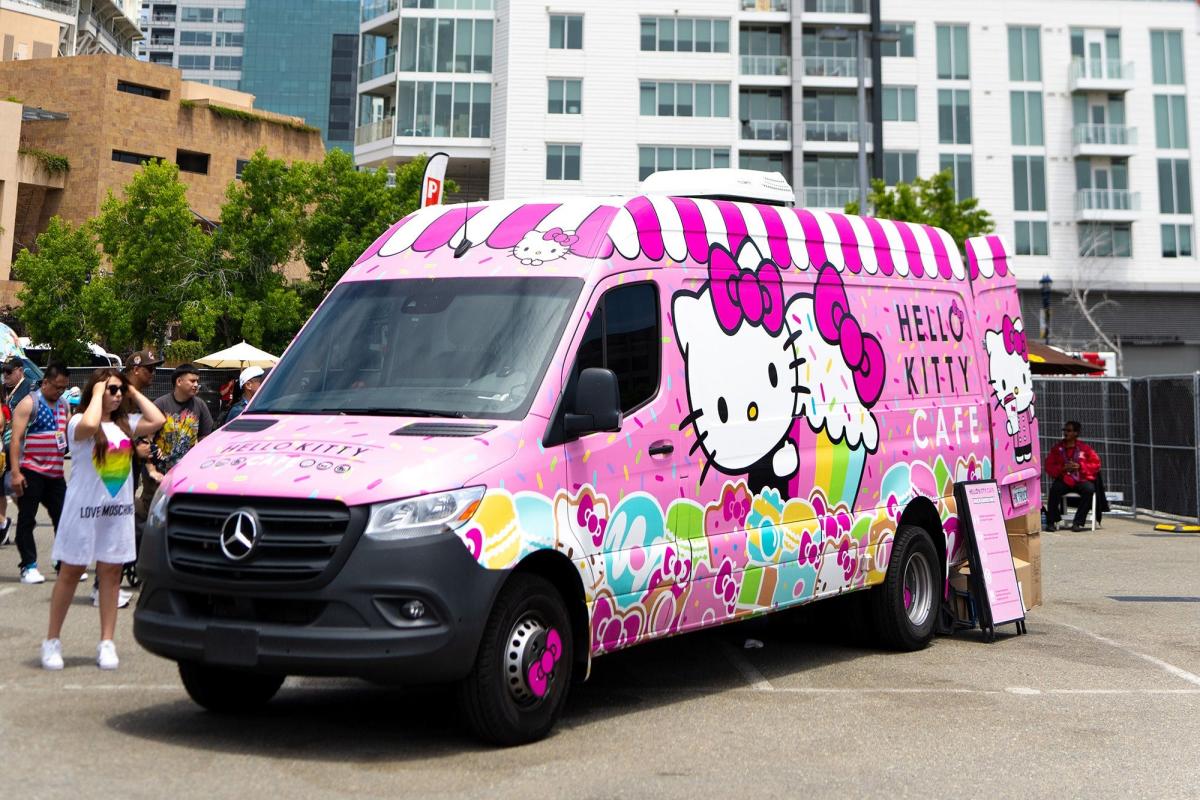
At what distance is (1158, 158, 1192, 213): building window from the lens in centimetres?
6419

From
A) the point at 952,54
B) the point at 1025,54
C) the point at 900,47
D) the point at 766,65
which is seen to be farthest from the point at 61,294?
the point at 1025,54

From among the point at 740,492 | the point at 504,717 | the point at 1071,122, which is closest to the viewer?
the point at 504,717

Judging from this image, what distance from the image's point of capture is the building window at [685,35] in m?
61.1

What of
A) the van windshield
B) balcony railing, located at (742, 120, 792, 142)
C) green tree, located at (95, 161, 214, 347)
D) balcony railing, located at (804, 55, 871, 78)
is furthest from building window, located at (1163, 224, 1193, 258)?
the van windshield

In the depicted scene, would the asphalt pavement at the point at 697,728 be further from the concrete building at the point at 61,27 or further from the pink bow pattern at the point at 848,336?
the concrete building at the point at 61,27

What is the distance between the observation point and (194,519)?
20.1 ft

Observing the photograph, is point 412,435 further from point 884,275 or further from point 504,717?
point 884,275

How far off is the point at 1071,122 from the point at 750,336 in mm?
60821

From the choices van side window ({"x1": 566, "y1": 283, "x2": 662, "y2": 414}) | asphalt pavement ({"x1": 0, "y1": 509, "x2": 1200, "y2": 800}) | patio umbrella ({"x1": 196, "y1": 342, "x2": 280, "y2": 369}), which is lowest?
asphalt pavement ({"x1": 0, "y1": 509, "x2": 1200, "y2": 800})

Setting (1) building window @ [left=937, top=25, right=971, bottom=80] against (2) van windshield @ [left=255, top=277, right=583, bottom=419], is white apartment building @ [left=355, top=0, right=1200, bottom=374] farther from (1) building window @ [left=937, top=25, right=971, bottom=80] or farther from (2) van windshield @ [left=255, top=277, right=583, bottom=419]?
(2) van windshield @ [left=255, top=277, right=583, bottom=419]

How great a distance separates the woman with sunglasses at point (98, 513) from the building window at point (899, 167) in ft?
185

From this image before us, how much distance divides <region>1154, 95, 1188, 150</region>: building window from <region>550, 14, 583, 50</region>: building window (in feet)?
90.2

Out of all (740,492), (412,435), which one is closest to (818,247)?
(740,492)

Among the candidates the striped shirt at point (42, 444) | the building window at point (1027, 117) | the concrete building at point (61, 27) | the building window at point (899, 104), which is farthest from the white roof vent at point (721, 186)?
the concrete building at point (61, 27)
